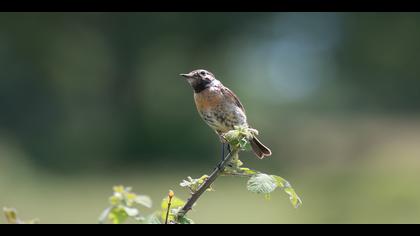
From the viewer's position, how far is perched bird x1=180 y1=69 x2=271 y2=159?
3924 mm

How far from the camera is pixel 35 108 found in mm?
17562

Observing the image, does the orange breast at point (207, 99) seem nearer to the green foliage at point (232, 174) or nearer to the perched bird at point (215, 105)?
the perched bird at point (215, 105)

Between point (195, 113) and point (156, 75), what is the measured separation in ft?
9.50

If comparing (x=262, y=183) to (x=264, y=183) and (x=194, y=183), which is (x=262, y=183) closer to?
(x=264, y=183)

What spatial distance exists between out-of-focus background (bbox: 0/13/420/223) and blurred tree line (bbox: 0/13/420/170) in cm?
4

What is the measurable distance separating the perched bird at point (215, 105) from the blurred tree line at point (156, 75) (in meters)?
11.1

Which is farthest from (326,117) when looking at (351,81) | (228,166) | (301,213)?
(228,166)

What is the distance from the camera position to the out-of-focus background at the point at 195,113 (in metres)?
12.7

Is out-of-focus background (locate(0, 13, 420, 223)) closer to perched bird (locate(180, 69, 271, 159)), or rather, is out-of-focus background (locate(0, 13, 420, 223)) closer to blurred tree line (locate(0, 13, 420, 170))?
blurred tree line (locate(0, 13, 420, 170))

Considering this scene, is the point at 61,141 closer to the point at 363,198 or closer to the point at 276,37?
the point at 363,198

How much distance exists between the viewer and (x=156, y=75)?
61.1 ft

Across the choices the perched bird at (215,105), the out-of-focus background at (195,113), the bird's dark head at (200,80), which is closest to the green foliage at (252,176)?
the perched bird at (215,105)

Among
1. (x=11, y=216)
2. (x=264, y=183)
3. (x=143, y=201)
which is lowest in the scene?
(x=11, y=216)

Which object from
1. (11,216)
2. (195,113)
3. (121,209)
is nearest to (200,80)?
(121,209)
